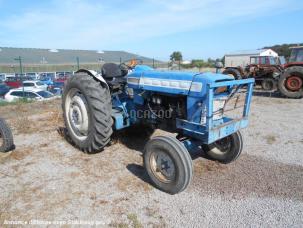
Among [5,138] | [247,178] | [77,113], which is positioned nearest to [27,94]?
[5,138]

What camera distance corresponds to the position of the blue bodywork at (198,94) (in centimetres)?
332

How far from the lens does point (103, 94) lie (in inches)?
166

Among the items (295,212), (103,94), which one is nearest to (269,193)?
(295,212)

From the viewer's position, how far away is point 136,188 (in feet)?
11.6

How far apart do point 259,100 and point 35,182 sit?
9.10 meters

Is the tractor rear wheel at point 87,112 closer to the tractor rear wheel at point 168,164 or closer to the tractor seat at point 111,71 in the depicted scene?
the tractor seat at point 111,71

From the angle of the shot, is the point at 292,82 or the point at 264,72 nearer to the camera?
the point at 292,82

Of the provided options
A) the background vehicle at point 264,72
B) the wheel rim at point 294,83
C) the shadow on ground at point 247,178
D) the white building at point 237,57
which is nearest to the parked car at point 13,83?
the background vehicle at point 264,72

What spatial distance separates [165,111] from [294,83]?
900 centimetres

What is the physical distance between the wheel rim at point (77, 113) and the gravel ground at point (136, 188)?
0.36 m

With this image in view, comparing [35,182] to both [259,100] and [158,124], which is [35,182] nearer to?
[158,124]

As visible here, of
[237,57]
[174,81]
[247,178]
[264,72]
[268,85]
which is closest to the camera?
[174,81]

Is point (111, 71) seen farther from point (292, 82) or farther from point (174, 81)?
point (292, 82)

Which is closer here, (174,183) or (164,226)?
(164,226)
